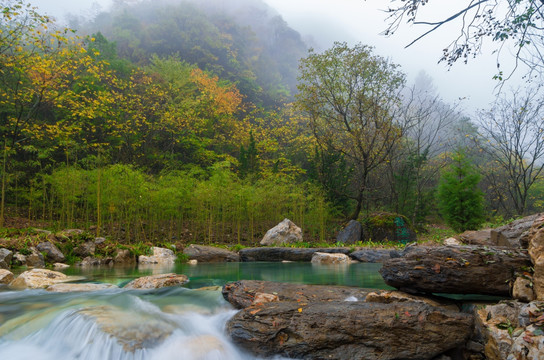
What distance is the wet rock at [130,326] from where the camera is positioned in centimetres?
316

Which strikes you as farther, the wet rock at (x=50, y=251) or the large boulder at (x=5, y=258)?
the wet rock at (x=50, y=251)

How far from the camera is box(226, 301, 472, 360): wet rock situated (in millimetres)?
2975

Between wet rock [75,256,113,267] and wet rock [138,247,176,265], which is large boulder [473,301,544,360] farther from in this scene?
wet rock [75,256,113,267]

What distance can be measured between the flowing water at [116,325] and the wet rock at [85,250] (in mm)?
3793

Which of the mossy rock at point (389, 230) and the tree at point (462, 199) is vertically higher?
the tree at point (462, 199)

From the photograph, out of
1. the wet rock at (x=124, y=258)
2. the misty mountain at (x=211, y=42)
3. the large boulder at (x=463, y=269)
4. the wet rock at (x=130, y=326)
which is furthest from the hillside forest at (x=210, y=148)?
the large boulder at (x=463, y=269)

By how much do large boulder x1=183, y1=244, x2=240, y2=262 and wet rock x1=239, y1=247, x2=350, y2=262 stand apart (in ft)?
1.08

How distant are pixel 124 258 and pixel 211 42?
32.8 metres

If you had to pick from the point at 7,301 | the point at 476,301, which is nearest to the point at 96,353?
the point at 7,301

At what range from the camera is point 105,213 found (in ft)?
36.6

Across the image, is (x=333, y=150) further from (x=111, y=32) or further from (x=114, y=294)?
(x=111, y=32)

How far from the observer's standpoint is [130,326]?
3.38m

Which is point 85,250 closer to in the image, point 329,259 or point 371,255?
point 329,259

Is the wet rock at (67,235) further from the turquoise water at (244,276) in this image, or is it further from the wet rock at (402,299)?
the wet rock at (402,299)
